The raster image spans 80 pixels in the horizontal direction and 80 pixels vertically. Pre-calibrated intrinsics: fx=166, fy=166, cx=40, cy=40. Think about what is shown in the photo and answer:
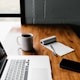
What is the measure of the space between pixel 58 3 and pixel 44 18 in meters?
0.22

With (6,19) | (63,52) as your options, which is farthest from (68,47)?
(6,19)

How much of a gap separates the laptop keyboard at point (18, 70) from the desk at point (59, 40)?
5.5 inches

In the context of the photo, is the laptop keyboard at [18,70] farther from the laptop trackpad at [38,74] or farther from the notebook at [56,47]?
the notebook at [56,47]

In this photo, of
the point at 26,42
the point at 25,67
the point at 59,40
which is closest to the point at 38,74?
the point at 25,67

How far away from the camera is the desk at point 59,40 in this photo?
2.89 ft

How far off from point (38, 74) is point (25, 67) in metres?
0.10

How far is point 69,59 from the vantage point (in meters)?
1.03

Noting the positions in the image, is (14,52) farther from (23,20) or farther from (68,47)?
(23,20)

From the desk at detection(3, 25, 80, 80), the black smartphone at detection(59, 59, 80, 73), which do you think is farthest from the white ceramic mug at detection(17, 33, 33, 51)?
the black smartphone at detection(59, 59, 80, 73)

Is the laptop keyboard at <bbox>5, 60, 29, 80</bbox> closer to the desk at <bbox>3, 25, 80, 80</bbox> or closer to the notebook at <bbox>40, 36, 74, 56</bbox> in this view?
the desk at <bbox>3, 25, 80, 80</bbox>

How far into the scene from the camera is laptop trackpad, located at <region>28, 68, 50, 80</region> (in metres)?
0.83

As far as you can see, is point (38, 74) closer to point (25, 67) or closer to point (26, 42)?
point (25, 67)

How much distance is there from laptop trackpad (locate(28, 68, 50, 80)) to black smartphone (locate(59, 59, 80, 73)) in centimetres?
11

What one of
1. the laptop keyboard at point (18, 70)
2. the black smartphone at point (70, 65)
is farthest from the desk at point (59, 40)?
the laptop keyboard at point (18, 70)
